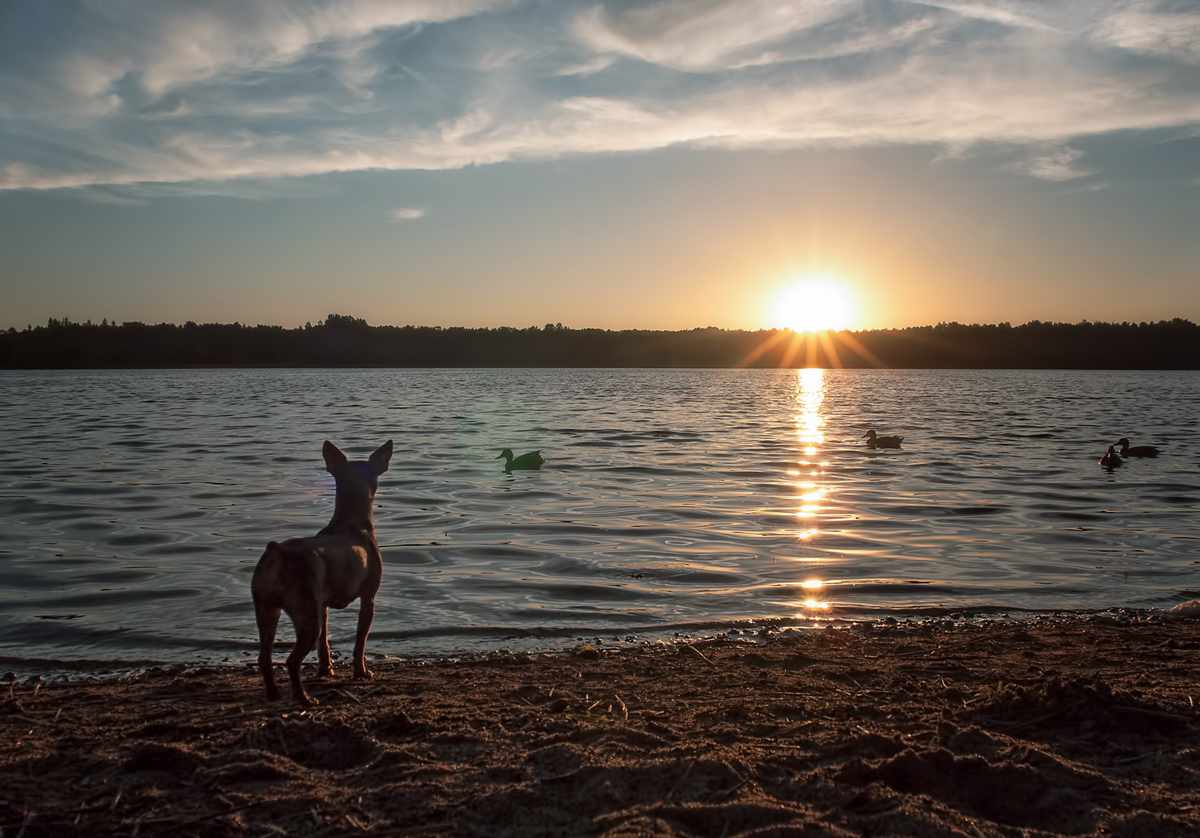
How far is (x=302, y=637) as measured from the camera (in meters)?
5.39

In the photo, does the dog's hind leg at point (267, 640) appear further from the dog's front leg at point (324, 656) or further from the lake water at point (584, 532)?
the lake water at point (584, 532)

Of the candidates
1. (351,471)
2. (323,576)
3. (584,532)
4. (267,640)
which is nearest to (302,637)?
(267,640)

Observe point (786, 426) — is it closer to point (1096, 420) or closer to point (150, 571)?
point (1096, 420)

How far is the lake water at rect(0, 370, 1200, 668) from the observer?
27.9ft

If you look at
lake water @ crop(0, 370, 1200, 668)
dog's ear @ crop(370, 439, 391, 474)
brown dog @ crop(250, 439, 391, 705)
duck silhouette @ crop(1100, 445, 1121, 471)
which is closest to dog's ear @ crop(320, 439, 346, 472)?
brown dog @ crop(250, 439, 391, 705)

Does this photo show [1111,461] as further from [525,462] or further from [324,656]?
[324,656]

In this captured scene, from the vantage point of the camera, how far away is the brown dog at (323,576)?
17.4 ft

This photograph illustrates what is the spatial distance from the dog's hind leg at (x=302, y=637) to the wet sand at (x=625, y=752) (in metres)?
0.16

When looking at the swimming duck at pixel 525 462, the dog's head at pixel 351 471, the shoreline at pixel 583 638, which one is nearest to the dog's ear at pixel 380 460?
the dog's head at pixel 351 471

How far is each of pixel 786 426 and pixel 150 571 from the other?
26512 millimetres

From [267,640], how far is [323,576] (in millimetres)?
512

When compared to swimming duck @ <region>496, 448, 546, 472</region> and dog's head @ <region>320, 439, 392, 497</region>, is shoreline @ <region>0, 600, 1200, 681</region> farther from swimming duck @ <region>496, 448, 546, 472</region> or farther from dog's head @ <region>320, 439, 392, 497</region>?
swimming duck @ <region>496, 448, 546, 472</region>

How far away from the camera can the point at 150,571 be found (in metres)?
10.1

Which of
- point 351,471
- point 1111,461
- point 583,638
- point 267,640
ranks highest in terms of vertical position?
point 351,471
